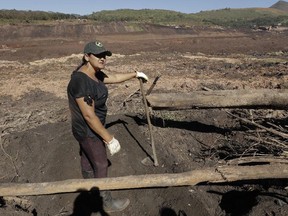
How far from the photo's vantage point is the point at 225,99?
4.74 metres

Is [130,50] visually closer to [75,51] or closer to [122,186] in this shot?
[75,51]

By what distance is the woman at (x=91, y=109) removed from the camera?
3281 millimetres

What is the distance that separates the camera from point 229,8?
67.4 m

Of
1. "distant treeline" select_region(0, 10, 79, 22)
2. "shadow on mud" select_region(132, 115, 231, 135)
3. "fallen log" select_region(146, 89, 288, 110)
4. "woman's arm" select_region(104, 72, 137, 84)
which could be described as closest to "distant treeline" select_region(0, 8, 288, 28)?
"distant treeline" select_region(0, 10, 79, 22)

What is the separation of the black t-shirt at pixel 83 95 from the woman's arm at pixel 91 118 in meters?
0.06

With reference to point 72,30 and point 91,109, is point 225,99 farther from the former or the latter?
point 72,30

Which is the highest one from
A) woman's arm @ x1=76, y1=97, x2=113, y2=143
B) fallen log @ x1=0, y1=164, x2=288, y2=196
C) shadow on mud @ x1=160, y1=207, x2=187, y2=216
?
woman's arm @ x1=76, y1=97, x2=113, y2=143

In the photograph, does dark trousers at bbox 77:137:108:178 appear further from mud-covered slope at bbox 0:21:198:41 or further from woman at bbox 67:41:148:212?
mud-covered slope at bbox 0:21:198:41

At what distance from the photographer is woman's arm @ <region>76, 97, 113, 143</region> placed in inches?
128

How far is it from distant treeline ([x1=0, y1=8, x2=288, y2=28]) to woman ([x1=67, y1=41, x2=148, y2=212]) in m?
25.1

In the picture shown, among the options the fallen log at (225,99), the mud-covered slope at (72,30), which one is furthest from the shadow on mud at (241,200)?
the mud-covered slope at (72,30)

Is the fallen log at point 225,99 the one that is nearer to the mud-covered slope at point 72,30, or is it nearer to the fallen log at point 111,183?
the fallen log at point 111,183

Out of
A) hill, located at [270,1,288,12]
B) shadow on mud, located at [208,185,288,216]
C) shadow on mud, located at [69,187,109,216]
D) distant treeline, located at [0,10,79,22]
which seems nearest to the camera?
shadow on mud, located at [208,185,288,216]

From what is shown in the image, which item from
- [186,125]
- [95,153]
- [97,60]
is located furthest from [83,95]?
[186,125]
